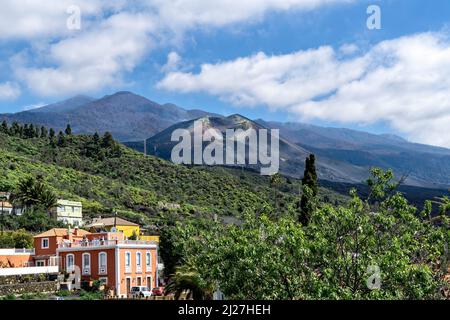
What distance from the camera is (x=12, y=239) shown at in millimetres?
52906

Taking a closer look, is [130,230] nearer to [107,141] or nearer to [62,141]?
[107,141]

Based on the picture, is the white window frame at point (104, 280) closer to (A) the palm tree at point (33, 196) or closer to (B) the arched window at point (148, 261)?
(B) the arched window at point (148, 261)

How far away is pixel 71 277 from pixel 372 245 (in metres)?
31.9

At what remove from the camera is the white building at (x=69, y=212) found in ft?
227

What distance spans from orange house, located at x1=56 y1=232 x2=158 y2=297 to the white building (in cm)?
2382

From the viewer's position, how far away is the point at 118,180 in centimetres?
9956

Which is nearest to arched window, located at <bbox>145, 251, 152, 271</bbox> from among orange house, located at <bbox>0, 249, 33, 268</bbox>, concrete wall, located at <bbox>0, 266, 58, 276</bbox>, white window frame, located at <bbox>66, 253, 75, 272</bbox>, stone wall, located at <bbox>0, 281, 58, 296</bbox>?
white window frame, located at <bbox>66, 253, 75, 272</bbox>

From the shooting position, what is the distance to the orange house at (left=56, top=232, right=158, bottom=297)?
42.5 metres

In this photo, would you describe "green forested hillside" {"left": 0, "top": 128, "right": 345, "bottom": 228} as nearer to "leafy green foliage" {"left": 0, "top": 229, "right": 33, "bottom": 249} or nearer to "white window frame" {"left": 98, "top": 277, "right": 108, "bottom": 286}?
"leafy green foliage" {"left": 0, "top": 229, "right": 33, "bottom": 249}

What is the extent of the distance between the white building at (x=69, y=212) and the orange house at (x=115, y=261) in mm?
23819

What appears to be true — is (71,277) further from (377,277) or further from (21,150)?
(21,150)

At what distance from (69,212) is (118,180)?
91.5 ft

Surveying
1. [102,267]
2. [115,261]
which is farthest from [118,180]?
[115,261]
